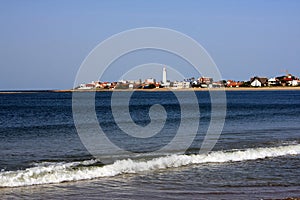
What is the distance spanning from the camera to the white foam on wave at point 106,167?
671 inches

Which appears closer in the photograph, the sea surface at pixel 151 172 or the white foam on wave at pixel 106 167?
the sea surface at pixel 151 172

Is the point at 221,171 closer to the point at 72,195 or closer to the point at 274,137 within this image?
the point at 72,195

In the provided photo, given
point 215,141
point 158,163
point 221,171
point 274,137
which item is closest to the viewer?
point 221,171

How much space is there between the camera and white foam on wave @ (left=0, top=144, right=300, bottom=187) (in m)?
17.0

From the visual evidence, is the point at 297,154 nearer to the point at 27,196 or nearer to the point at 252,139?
the point at 252,139

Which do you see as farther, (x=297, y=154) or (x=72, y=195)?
(x=297, y=154)

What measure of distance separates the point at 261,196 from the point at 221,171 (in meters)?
4.65

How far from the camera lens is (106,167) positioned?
1894 centimetres

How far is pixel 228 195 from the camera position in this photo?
14.1 metres

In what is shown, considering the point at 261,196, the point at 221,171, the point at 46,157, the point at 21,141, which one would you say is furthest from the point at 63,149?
the point at 261,196

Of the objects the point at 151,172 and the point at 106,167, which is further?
the point at 106,167

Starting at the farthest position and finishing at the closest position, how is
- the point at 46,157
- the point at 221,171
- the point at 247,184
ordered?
the point at 46,157 < the point at 221,171 < the point at 247,184

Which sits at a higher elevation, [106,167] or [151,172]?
[106,167]

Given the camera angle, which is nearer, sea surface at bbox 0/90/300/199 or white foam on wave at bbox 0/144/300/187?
sea surface at bbox 0/90/300/199
